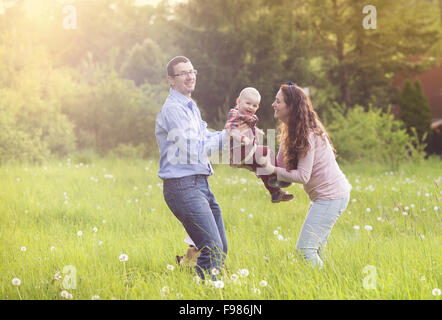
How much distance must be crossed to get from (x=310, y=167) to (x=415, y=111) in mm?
15460

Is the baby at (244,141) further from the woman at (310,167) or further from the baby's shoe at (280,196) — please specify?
the baby's shoe at (280,196)

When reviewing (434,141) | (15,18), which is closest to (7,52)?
(15,18)

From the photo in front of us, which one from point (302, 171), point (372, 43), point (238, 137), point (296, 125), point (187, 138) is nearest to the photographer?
point (187, 138)

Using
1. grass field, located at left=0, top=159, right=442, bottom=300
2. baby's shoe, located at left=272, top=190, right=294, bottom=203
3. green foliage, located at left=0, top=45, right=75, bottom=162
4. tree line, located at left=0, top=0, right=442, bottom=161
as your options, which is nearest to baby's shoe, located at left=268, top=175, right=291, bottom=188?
baby's shoe, located at left=272, top=190, right=294, bottom=203

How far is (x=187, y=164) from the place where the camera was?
347cm

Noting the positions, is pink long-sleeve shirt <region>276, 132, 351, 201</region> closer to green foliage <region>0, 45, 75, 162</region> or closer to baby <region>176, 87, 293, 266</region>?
baby <region>176, 87, 293, 266</region>

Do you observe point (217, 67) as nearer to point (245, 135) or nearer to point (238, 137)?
point (245, 135)

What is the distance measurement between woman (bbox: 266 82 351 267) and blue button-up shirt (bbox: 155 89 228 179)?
636mm

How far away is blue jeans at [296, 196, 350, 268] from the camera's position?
3.79 meters

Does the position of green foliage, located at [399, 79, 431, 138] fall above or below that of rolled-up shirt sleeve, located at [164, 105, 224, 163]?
below

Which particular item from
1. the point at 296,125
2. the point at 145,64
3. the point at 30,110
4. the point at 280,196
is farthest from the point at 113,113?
the point at 296,125

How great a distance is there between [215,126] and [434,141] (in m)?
9.24
